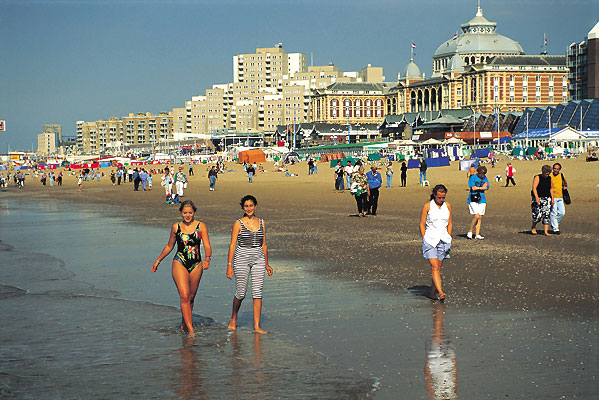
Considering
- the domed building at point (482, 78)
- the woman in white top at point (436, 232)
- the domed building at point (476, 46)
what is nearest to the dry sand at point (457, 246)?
the woman in white top at point (436, 232)

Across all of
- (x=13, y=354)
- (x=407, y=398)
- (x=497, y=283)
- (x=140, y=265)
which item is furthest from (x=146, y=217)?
(x=407, y=398)

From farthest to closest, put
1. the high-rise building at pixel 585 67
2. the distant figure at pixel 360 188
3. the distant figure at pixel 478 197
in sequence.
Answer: the high-rise building at pixel 585 67 < the distant figure at pixel 360 188 < the distant figure at pixel 478 197

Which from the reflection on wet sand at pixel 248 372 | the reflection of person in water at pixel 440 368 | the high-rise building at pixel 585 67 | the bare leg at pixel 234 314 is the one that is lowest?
the reflection on wet sand at pixel 248 372

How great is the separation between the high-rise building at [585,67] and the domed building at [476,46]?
4679cm

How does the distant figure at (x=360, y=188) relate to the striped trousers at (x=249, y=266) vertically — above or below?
above

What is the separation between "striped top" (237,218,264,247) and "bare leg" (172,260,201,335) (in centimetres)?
67

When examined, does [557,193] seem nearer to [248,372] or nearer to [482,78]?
[248,372]

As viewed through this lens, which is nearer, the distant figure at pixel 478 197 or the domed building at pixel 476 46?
the distant figure at pixel 478 197

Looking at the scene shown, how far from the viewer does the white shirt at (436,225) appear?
36.9 ft

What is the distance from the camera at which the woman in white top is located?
11.2 metres

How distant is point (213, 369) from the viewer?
817 cm

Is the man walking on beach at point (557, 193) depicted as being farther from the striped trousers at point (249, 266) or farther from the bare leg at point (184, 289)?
the bare leg at point (184, 289)

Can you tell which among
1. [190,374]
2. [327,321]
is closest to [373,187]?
[327,321]

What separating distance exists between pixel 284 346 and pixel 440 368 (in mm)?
1738
